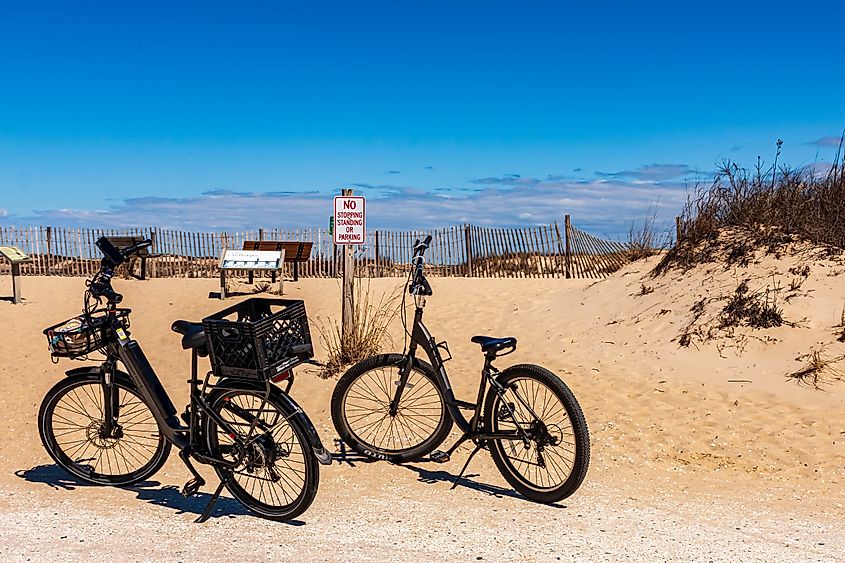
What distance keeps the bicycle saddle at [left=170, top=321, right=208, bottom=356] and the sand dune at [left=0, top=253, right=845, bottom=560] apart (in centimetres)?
102

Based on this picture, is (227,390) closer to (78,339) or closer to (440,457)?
(78,339)

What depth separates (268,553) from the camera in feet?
14.1

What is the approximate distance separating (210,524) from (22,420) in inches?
185

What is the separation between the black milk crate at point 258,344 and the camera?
461 cm

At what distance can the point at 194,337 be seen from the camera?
4793 mm

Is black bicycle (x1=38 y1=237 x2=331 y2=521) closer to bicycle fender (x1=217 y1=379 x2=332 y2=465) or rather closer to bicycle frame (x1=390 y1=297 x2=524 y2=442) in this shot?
bicycle fender (x1=217 y1=379 x2=332 y2=465)

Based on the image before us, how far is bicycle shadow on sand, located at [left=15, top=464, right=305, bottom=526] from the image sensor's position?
201 inches

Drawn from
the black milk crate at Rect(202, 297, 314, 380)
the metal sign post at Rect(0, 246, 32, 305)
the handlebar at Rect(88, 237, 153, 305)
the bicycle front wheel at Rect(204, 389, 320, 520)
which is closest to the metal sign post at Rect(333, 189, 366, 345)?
the handlebar at Rect(88, 237, 153, 305)

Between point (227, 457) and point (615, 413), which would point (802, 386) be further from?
point (227, 457)

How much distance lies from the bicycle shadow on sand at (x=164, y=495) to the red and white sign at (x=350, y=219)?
5.08 meters

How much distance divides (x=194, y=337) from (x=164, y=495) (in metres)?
1.34

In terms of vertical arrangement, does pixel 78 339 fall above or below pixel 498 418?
above

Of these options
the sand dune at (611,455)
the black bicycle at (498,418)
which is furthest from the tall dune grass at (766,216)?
the black bicycle at (498,418)

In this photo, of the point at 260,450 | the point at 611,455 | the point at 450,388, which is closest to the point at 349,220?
the point at 611,455
